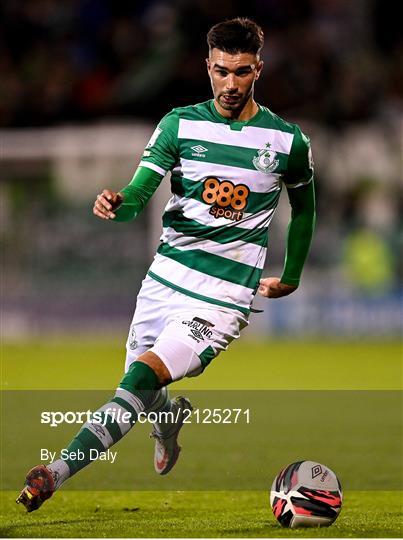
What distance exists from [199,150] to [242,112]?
314 millimetres

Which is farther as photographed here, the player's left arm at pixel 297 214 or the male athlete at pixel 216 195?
the player's left arm at pixel 297 214

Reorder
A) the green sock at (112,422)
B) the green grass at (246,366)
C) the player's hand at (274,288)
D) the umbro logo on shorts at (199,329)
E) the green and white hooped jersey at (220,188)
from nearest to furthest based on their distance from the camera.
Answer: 1. the green sock at (112,422)
2. the umbro logo on shorts at (199,329)
3. the green and white hooped jersey at (220,188)
4. the player's hand at (274,288)
5. the green grass at (246,366)

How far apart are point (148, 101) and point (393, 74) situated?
14.1ft

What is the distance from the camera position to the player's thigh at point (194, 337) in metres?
6.04

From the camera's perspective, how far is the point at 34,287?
1988cm

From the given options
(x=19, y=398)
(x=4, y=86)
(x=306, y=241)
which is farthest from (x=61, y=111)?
(x=306, y=241)

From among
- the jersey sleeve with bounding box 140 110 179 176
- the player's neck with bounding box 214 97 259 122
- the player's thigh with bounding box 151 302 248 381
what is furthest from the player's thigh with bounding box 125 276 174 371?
the player's neck with bounding box 214 97 259 122

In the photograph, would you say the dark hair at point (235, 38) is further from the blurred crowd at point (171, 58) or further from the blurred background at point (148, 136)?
the blurred crowd at point (171, 58)

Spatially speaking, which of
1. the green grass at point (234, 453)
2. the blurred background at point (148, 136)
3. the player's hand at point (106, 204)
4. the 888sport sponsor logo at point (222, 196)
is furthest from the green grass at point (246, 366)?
the player's hand at point (106, 204)

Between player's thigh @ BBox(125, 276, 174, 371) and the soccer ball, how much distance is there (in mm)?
1019

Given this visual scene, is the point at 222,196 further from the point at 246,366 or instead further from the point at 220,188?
the point at 246,366

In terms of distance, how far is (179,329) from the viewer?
243 inches

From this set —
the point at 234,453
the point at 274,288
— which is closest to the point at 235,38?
the point at 274,288

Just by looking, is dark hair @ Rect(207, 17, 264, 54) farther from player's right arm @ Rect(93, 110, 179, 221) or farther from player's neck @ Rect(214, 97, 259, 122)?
player's right arm @ Rect(93, 110, 179, 221)
